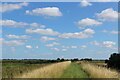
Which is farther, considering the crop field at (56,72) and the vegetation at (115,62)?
the vegetation at (115,62)

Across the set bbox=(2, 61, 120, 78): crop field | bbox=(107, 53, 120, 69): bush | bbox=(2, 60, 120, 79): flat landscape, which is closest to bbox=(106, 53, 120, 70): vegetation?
bbox=(107, 53, 120, 69): bush

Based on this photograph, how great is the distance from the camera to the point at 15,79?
1606 cm

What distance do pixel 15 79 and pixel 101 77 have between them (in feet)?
19.5

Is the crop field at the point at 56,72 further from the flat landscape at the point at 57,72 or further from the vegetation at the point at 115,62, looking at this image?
the vegetation at the point at 115,62

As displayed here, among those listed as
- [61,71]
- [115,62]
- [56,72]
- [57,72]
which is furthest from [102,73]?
[115,62]

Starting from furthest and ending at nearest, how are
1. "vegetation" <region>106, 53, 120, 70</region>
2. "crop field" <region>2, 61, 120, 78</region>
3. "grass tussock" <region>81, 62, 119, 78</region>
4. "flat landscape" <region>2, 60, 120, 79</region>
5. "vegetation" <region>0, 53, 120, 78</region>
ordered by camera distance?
"vegetation" <region>106, 53, 120, 70</region> < "grass tussock" <region>81, 62, 119, 78</region> < "vegetation" <region>0, 53, 120, 78</region> < "flat landscape" <region>2, 60, 120, 79</region> < "crop field" <region>2, 61, 120, 78</region>

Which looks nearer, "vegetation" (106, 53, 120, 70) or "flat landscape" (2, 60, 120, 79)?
"flat landscape" (2, 60, 120, 79)

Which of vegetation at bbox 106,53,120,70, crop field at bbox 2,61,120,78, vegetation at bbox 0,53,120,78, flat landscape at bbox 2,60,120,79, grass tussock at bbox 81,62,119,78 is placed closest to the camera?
crop field at bbox 2,61,120,78

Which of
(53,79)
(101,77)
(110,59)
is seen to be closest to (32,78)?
(53,79)

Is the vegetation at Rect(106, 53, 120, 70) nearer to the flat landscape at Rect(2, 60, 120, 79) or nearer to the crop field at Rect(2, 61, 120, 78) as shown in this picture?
the flat landscape at Rect(2, 60, 120, 79)

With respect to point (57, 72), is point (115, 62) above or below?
above

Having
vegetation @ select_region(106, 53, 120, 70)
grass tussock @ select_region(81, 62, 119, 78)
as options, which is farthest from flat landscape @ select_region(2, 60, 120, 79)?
vegetation @ select_region(106, 53, 120, 70)

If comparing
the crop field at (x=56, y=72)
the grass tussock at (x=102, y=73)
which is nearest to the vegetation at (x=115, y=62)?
the crop field at (x=56, y=72)

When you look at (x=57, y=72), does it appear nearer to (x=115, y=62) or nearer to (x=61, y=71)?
(x=61, y=71)
